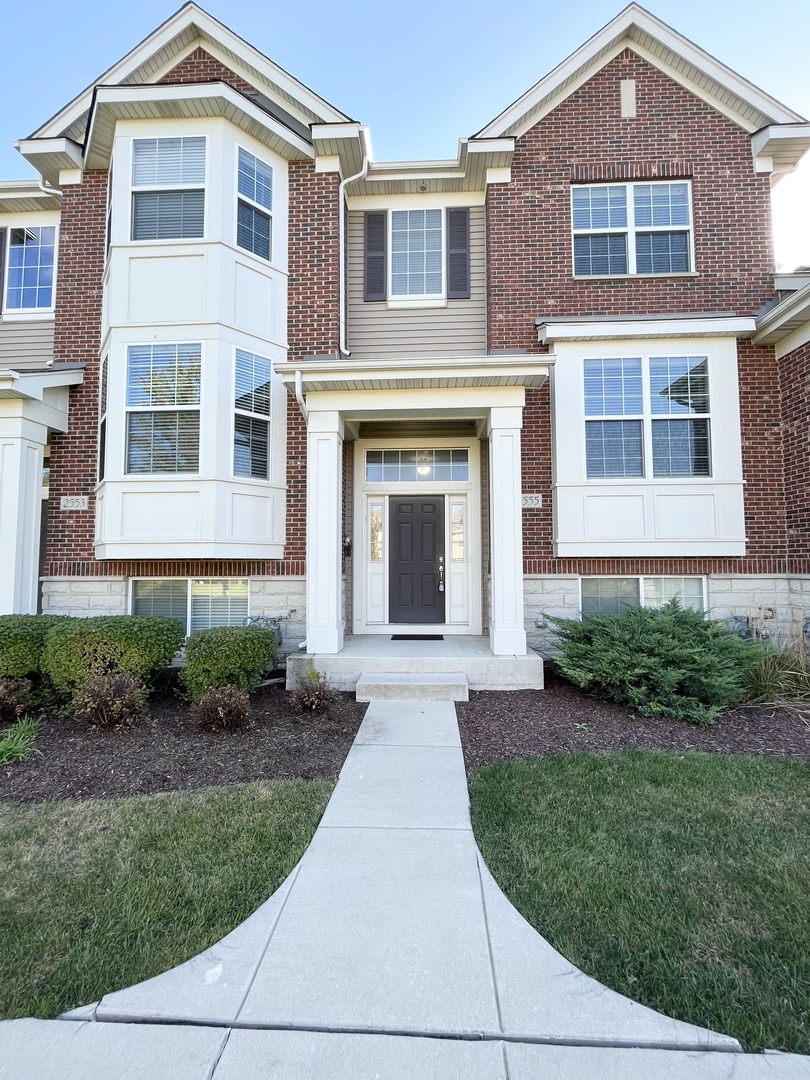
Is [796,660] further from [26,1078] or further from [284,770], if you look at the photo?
[26,1078]

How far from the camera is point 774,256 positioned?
7.89 m

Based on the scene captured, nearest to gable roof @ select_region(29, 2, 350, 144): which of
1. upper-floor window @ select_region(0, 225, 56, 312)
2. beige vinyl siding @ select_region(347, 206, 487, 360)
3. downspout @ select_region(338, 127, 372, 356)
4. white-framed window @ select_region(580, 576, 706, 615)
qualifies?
downspout @ select_region(338, 127, 372, 356)

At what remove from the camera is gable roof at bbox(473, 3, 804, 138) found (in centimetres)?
790

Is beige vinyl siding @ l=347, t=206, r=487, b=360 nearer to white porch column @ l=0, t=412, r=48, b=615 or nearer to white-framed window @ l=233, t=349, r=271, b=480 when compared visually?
white-framed window @ l=233, t=349, r=271, b=480

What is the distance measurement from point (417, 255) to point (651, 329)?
3.90 m

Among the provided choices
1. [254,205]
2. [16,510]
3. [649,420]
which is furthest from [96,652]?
[649,420]

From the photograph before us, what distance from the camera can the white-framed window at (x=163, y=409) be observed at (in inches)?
279

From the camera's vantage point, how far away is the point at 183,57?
8172 millimetres

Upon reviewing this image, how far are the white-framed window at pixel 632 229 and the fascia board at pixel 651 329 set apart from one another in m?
1.03

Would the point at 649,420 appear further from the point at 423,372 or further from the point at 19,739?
the point at 19,739

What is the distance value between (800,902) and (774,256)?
882 cm

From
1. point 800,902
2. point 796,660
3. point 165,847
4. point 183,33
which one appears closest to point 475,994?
point 800,902

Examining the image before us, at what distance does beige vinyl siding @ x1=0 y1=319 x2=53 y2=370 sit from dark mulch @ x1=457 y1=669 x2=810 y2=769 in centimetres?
852

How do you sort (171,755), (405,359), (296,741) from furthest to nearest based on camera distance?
(405,359) → (296,741) → (171,755)
